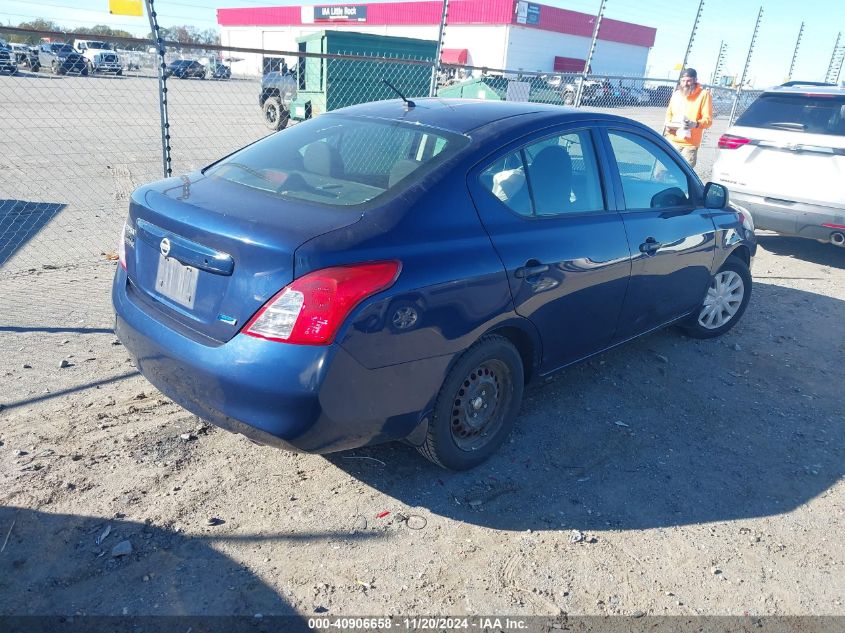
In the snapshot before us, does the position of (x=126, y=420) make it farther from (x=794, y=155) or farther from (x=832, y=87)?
(x=832, y=87)

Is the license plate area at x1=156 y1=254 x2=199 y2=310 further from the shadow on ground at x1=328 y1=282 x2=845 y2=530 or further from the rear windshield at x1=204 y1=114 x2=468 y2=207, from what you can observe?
the shadow on ground at x1=328 y1=282 x2=845 y2=530

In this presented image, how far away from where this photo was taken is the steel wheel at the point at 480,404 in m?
3.19

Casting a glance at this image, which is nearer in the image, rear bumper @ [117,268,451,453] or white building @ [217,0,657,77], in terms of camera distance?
rear bumper @ [117,268,451,453]

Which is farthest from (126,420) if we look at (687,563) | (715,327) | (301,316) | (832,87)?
(832,87)

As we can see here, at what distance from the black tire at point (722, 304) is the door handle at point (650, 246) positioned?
1190 millimetres

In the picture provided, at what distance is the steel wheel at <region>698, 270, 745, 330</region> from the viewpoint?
5.16 metres

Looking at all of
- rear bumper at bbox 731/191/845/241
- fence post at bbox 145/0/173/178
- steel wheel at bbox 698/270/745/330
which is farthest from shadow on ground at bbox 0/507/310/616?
rear bumper at bbox 731/191/845/241

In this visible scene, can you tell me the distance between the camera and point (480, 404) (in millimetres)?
3293

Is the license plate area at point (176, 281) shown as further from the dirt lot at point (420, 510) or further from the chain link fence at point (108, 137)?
the chain link fence at point (108, 137)

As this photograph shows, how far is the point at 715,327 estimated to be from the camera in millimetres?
5309

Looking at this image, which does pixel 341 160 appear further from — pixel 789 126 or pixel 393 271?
pixel 789 126

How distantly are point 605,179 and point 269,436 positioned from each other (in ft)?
7.95

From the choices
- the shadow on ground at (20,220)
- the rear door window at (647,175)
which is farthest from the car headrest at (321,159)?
the shadow on ground at (20,220)

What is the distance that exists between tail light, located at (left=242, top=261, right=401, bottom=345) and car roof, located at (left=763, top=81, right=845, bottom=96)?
7.09 meters
